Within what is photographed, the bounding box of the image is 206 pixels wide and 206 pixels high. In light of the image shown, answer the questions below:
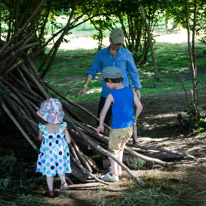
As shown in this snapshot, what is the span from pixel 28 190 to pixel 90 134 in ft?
3.83

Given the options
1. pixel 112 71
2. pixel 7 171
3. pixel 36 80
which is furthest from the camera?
pixel 36 80

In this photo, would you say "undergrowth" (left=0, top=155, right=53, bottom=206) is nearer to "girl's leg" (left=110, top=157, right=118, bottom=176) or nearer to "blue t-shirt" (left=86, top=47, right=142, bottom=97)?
"girl's leg" (left=110, top=157, right=118, bottom=176)

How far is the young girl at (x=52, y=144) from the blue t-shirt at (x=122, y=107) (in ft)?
1.87

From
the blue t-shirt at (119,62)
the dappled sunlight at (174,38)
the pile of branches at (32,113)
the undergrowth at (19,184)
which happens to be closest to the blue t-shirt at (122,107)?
the pile of branches at (32,113)

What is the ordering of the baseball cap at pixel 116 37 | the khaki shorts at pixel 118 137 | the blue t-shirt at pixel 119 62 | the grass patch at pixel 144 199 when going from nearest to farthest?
the grass patch at pixel 144 199 → the khaki shorts at pixel 118 137 → the baseball cap at pixel 116 37 → the blue t-shirt at pixel 119 62

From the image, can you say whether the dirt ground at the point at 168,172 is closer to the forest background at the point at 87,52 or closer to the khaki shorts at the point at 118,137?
the forest background at the point at 87,52

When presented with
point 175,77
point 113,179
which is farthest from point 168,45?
point 113,179

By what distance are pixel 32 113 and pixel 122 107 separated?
132 centimetres

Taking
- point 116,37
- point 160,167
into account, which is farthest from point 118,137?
point 116,37

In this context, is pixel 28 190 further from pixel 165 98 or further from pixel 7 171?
pixel 165 98

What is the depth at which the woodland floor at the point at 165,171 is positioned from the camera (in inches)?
143

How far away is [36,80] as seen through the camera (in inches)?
205

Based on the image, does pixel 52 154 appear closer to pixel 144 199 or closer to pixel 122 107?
pixel 122 107

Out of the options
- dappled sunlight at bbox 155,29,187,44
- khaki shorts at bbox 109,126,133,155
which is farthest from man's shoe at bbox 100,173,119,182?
dappled sunlight at bbox 155,29,187,44
